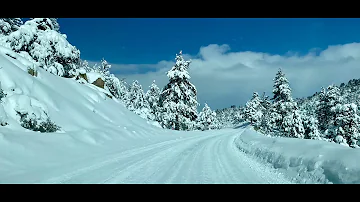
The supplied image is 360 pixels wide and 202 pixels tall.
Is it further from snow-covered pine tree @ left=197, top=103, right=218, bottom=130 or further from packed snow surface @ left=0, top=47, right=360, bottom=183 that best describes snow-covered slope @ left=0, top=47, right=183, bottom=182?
snow-covered pine tree @ left=197, top=103, right=218, bottom=130

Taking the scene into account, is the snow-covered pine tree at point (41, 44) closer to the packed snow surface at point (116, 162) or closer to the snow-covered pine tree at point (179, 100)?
the packed snow surface at point (116, 162)

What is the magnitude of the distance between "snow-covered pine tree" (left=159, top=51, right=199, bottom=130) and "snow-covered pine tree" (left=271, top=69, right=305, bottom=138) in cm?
1300

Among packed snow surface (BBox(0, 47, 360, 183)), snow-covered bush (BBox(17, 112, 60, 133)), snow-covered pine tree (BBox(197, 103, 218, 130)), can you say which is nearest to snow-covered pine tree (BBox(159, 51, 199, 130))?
packed snow surface (BBox(0, 47, 360, 183))

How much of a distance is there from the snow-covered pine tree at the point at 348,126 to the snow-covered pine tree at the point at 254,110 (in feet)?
171

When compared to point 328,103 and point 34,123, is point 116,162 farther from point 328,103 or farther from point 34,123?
point 328,103

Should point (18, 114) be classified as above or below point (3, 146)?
above

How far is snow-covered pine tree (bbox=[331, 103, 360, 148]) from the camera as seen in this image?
92.0ft

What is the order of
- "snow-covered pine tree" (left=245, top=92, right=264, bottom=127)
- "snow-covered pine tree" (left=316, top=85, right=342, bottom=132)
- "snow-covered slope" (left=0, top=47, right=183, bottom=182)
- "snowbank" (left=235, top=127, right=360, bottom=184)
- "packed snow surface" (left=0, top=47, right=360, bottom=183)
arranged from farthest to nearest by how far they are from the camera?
"snow-covered pine tree" (left=245, top=92, right=264, bottom=127)
"snow-covered pine tree" (left=316, top=85, right=342, bottom=132)
"snow-covered slope" (left=0, top=47, right=183, bottom=182)
"packed snow surface" (left=0, top=47, right=360, bottom=183)
"snowbank" (left=235, top=127, right=360, bottom=184)

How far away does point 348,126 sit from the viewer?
2844cm

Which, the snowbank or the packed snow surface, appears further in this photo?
the packed snow surface
